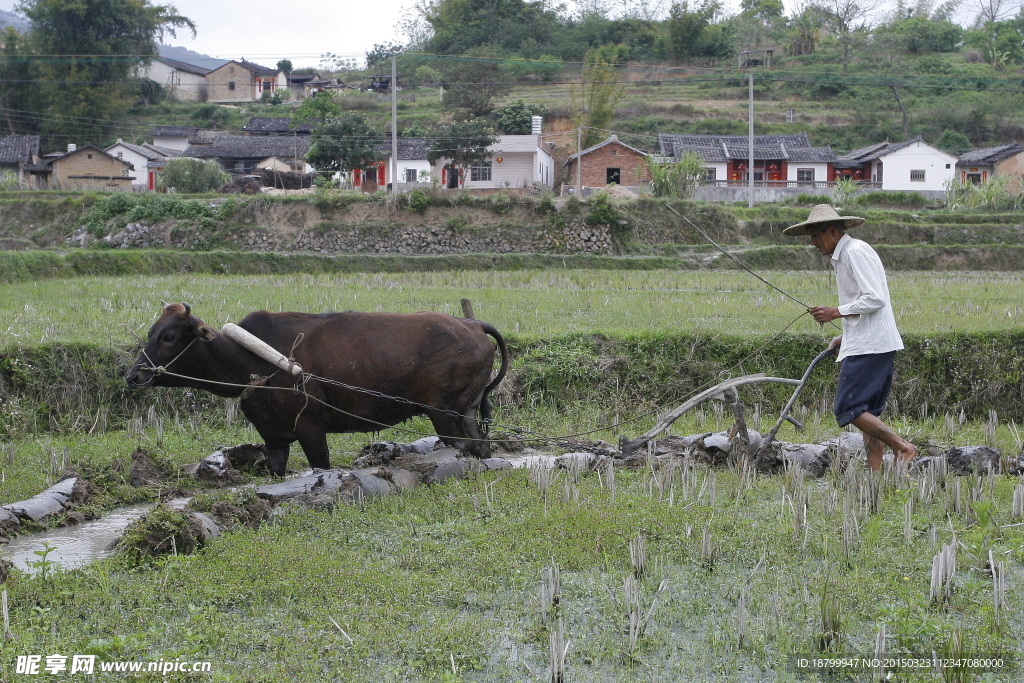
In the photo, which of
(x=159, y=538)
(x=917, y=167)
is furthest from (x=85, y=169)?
(x=159, y=538)

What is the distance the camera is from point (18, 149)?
54719 mm

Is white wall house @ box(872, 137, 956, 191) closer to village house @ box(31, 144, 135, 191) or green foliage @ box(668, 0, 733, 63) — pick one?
green foliage @ box(668, 0, 733, 63)

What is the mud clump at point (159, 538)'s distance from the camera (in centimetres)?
548

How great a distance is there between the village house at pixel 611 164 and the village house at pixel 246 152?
1703cm

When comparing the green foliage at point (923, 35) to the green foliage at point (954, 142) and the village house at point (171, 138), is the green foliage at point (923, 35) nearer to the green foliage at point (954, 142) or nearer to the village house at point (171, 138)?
the green foliage at point (954, 142)

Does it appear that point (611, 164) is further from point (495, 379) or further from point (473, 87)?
point (495, 379)

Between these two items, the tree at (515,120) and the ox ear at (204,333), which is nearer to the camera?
the ox ear at (204,333)

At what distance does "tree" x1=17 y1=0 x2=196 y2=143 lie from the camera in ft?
202

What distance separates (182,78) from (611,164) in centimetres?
5278

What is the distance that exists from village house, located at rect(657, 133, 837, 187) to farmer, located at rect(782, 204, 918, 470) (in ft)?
152

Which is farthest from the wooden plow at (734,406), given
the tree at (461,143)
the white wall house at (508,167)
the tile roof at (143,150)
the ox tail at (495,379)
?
the tile roof at (143,150)

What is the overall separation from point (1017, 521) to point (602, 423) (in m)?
4.31

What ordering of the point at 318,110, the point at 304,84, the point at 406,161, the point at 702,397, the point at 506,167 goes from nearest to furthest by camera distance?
1. the point at 702,397
2. the point at 506,167
3. the point at 406,161
4. the point at 318,110
5. the point at 304,84

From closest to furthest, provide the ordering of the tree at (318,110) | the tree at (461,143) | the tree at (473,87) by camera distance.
Answer: the tree at (461,143), the tree at (473,87), the tree at (318,110)
